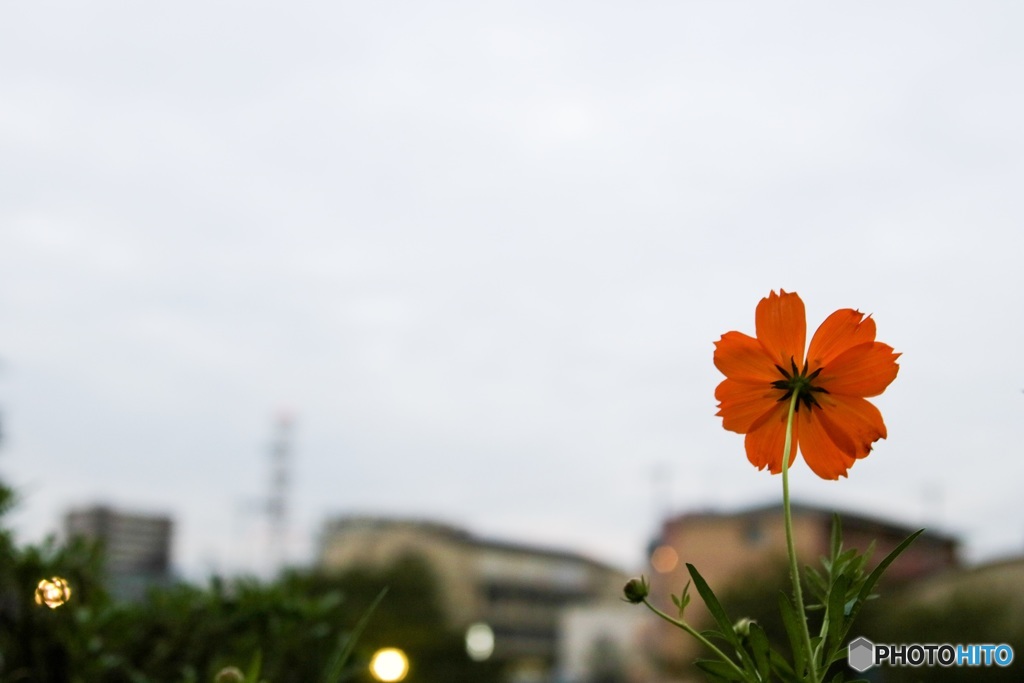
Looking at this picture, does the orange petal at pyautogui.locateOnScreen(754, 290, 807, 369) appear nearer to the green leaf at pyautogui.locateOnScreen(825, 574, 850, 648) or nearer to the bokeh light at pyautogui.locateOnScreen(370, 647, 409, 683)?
the green leaf at pyautogui.locateOnScreen(825, 574, 850, 648)

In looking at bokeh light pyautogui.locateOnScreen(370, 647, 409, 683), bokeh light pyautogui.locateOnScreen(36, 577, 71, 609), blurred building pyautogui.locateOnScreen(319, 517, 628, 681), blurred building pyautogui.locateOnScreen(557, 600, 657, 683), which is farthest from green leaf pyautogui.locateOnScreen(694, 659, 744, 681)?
blurred building pyautogui.locateOnScreen(319, 517, 628, 681)

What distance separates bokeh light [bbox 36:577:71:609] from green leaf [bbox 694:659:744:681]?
1055 mm

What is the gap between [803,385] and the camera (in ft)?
2.71

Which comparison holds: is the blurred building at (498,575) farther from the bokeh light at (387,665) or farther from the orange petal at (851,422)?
the orange petal at (851,422)

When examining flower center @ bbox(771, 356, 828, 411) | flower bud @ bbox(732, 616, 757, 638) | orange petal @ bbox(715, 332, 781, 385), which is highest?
orange petal @ bbox(715, 332, 781, 385)

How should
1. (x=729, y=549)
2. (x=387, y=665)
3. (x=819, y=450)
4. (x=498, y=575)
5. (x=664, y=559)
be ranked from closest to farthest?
(x=819, y=450) < (x=387, y=665) < (x=729, y=549) < (x=664, y=559) < (x=498, y=575)

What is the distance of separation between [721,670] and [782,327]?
262 mm

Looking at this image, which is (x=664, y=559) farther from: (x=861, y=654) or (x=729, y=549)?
(x=861, y=654)

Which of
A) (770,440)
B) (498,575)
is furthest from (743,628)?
(498,575)

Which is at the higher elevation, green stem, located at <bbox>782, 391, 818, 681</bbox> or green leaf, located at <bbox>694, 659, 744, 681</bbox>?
green stem, located at <bbox>782, 391, 818, 681</bbox>

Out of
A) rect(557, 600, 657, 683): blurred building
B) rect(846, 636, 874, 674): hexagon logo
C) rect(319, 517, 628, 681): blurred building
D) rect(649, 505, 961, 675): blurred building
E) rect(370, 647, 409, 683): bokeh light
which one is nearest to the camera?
rect(846, 636, 874, 674): hexagon logo

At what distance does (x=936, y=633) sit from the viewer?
22.5 m

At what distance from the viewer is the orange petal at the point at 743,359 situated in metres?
0.82

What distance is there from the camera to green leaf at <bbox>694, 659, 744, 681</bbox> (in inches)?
30.0
